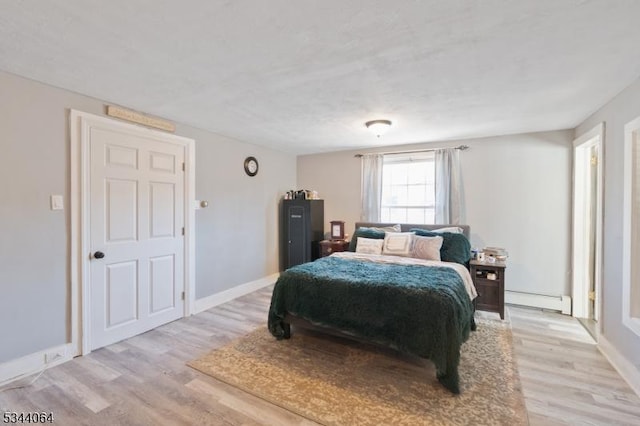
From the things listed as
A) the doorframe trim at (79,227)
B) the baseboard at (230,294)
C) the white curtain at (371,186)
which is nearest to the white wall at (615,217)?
the white curtain at (371,186)

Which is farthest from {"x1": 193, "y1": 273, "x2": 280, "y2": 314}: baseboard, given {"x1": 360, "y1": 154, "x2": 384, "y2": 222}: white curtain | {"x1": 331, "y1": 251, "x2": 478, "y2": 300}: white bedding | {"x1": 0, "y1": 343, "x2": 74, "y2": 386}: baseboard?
{"x1": 360, "y1": 154, "x2": 384, "y2": 222}: white curtain

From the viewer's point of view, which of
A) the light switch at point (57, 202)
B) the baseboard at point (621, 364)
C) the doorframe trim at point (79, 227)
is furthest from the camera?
the doorframe trim at point (79, 227)

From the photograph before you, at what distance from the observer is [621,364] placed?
2352mm

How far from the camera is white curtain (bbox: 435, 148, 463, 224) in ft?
14.1

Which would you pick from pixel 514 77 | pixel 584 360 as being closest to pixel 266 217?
pixel 514 77

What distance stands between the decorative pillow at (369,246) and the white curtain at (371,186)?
2.60 feet

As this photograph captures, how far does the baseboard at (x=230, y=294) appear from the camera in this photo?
3.78m

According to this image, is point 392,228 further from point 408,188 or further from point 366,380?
point 366,380

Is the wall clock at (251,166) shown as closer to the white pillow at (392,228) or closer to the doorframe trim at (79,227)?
the doorframe trim at (79,227)

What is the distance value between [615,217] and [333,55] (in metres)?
2.84

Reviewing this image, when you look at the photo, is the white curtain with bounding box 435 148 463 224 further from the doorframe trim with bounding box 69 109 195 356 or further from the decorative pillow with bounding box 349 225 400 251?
the doorframe trim with bounding box 69 109 195 356

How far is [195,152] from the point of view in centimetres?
367

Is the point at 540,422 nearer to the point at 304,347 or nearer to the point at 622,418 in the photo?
the point at 622,418

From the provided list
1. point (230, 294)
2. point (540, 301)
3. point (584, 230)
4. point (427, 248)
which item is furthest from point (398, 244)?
point (230, 294)
